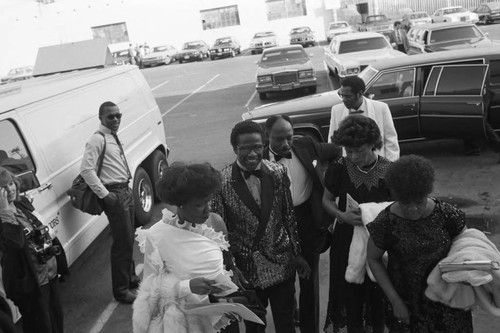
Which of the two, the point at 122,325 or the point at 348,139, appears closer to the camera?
the point at 348,139

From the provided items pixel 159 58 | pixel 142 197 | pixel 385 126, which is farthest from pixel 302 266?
pixel 159 58

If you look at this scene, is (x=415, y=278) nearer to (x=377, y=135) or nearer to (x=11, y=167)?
(x=377, y=135)

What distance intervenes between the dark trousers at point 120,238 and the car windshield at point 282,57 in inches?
428

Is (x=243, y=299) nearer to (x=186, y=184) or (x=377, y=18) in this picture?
(x=186, y=184)

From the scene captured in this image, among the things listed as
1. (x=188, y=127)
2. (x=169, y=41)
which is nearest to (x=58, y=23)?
(x=169, y=41)

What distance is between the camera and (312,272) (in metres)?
3.42

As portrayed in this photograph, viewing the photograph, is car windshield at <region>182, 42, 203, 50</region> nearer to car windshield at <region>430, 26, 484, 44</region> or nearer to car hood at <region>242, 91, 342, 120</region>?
car windshield at <region>430, 26, 484, 44</region>

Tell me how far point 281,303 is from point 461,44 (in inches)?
428

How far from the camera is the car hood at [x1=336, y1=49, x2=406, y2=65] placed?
12414mm

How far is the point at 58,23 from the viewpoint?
40312 millimetres

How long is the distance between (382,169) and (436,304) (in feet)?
2.89

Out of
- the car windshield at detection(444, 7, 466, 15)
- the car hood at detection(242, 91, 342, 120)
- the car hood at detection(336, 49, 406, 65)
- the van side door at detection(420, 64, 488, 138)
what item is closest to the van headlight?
the car hood at detection(336, 49, 406, 65)

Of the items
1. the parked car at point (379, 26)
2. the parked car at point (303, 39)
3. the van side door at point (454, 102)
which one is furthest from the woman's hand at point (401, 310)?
the parked car at point (303, 39)

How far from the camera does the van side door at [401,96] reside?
24.7 ft
